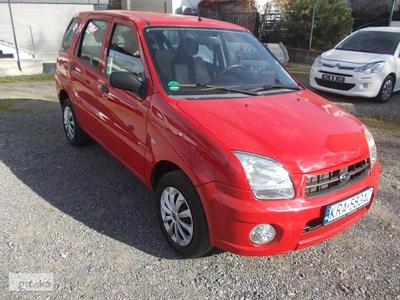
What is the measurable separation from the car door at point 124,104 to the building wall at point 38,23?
10658 mm

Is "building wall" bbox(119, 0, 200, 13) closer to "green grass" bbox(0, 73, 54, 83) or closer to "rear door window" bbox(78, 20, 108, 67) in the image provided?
"green grass" bbox(0, 73, 54, 83)

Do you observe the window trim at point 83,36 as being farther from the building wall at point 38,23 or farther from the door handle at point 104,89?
the building wall at point 38,23

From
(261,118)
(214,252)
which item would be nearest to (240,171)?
(261,118)

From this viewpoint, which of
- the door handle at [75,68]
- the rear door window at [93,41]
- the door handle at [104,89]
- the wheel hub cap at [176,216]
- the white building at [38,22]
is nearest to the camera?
the wheel hub cap at [176,216]

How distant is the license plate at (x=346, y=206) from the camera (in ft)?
8.24

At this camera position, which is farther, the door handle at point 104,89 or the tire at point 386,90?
the tire at point 386,90

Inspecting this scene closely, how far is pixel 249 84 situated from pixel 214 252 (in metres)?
1.49

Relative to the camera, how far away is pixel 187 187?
258 cm

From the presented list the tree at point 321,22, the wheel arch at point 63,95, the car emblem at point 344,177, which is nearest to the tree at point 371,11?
the tree at point 321,22

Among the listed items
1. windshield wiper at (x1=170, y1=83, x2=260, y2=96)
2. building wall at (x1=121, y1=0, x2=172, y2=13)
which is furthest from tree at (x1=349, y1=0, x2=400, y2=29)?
windshield wiper at (x1=170, y1=83, x2=260, y2=96)

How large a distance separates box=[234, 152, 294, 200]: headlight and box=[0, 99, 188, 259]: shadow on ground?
1.00 metres

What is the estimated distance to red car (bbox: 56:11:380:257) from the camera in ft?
7.75

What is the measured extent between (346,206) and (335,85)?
5873 millimetres

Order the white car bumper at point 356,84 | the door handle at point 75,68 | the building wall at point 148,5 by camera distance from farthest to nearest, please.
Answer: the building wall at point 148,5
the white car bumper at point 356,84
the door handle at point 75,68
